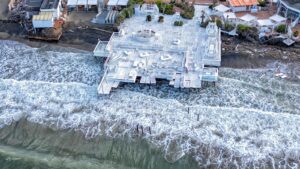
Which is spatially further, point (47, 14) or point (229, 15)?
point (47, 14)

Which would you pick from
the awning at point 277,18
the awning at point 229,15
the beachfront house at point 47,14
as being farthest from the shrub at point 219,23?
the beachfront house at point 47,14

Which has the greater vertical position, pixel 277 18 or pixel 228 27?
pixel 277 18

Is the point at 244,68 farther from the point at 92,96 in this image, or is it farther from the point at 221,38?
the point at 92,96

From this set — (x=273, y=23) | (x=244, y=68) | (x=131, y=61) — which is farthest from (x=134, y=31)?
(x=273, y=23)

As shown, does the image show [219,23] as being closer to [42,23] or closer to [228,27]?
[228,27]

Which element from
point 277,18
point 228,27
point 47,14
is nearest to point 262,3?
point 277,18

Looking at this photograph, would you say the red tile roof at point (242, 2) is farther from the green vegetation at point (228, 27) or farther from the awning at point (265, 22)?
the green vegetation at point (228, 27)

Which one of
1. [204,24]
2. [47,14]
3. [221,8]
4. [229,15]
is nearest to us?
[204,24]

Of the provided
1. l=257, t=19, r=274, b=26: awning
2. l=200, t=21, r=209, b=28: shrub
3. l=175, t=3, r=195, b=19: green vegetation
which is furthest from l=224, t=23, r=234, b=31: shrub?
l=175, t=3, r=195, b=19: green vegetation
